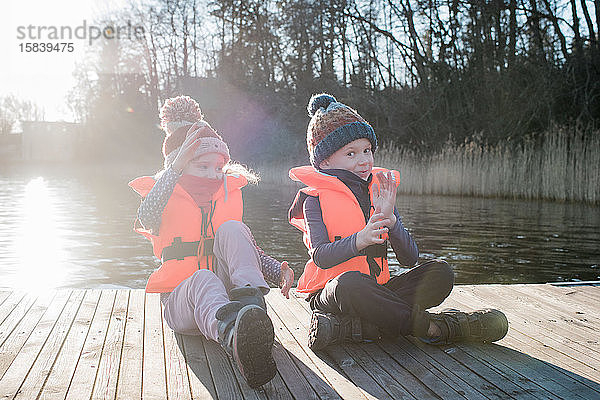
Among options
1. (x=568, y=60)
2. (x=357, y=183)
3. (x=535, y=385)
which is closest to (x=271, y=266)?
(x=357, y=183)

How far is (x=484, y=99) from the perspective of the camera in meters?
16.7

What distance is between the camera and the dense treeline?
15.0 m

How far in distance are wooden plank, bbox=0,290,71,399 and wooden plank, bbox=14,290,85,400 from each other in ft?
0.06

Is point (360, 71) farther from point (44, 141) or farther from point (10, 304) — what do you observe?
point (44, 141)

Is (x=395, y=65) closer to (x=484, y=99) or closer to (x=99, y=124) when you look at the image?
(x=484, y=99)

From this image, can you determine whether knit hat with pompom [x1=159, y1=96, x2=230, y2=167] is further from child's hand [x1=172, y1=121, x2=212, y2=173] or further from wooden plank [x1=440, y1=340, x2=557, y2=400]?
wooden plank [x1=440, y1=340, x2=557, y2=400]

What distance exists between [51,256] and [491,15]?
44.8ft

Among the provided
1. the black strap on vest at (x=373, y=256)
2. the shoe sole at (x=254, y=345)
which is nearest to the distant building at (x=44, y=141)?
the black strap on vest at (x=373, y=256)

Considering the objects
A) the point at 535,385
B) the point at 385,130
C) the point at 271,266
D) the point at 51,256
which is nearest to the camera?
the point at 535,385

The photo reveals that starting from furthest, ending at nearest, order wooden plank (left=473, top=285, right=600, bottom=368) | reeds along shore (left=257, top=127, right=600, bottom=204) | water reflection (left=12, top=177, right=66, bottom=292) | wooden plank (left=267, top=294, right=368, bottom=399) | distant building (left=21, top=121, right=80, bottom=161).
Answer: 1. distant building (left=21, top=121, right=80, bottom=161)
2. reeds along shore (left=257, top=127, right=600, bottom=204)
3. water reflection (left=12, top=177, right=66, bottom=292)
4. wooden plank (left=473, top=285, right=600, bottom=368)
5. wooden plank (left=267, top=294, right=368, bottom=399)

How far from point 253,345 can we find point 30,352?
1.08m

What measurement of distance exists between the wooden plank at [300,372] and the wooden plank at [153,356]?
45 centimetres

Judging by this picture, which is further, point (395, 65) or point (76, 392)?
point (395, 65)

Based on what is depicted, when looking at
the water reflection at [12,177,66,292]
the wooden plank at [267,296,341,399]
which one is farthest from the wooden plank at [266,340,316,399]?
the water reflection at [12,177,66,292]
